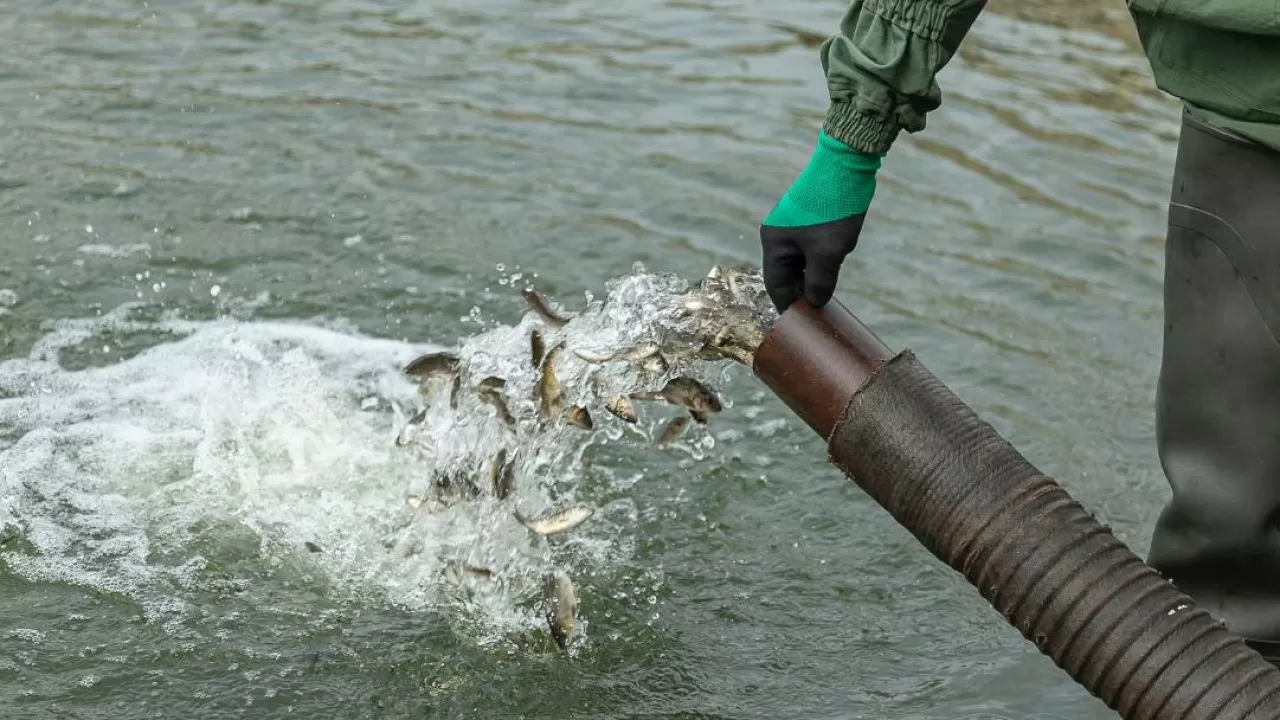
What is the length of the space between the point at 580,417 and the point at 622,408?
204 mm

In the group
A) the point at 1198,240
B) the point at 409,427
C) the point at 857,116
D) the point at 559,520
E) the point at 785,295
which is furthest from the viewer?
the point at 409,427

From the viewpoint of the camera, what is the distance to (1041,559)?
3.21 meters

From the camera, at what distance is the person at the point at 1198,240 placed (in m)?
3.22

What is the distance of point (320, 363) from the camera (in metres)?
5.90

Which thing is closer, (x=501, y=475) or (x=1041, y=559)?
(x=1041, y=559)

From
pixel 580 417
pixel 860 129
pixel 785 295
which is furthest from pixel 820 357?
pixel 580 417

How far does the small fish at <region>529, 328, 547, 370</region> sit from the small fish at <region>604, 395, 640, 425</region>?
24 cm

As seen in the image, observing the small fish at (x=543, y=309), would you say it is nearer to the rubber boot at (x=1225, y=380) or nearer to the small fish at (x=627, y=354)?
the small fish at (x=627, y=354)

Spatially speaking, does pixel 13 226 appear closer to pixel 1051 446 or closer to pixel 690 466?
pixel 690 466

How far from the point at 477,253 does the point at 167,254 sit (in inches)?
53.7

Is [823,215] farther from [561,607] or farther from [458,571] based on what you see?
[458,571]

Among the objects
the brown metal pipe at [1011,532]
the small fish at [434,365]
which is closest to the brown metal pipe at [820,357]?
Answer: the brown metal pipe at [1011,532]

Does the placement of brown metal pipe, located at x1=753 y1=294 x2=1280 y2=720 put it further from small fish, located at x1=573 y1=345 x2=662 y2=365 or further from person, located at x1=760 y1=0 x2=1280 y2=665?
small fish, located at x1=573 y1=345 x2=662 y2=365

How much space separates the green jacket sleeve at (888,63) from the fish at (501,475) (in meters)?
1.48
